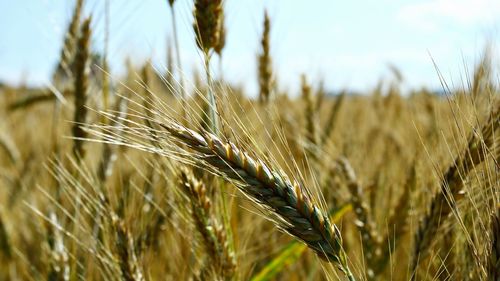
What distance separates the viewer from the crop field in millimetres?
728

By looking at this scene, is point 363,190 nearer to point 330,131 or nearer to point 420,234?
point 420,234

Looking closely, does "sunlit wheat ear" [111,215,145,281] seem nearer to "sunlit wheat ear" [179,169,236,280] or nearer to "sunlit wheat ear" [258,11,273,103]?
"sunlit wheat ear" [179,169,236,280]

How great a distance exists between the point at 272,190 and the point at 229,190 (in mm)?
469

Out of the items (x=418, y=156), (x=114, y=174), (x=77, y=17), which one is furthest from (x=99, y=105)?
(x=418, y=156)

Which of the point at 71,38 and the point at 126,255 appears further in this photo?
the point at 71,38

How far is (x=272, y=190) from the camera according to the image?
718 millimetres

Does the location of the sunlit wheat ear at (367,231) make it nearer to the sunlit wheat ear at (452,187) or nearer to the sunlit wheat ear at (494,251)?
the sunlit wheat ear at (452,187)

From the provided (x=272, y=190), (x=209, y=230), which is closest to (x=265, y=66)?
(x=209, y=230)

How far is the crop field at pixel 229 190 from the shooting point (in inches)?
28.7

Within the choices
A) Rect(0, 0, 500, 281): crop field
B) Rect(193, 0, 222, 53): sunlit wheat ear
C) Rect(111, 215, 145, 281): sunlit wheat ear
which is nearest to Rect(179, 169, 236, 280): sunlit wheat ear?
Rect(0, 0, 500, 281): crop field

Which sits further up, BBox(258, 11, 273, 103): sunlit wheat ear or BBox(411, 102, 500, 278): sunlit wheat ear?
BBox(258, 11, 273, 103): sunlit wheat ear

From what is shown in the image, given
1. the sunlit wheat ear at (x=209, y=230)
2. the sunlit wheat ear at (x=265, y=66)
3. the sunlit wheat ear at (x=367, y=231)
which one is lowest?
the sunlit wheat ear at (x=367, y=231)

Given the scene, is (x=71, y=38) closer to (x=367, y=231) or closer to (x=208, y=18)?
(x=208, y=18)

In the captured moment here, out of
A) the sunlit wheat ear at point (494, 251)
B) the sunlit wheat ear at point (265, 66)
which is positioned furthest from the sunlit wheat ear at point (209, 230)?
the sunlit wheat ear at point (265, 66)
